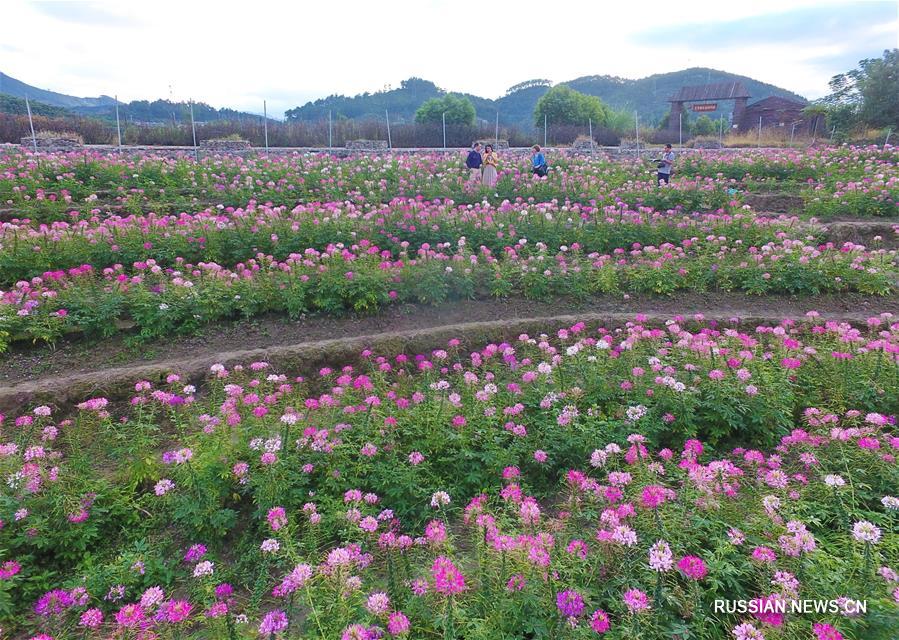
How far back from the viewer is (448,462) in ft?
10.8

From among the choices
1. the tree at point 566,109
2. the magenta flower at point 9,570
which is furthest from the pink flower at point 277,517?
the tree at point 566,109

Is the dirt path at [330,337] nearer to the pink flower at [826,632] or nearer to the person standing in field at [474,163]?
the pink flower at [826,632]

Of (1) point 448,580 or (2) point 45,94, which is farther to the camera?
(2) point 45,94

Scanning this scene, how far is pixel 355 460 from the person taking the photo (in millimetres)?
3166

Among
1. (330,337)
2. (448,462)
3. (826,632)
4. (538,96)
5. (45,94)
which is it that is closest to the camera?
(826,632)

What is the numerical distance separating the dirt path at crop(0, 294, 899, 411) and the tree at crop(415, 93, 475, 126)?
78.0ft

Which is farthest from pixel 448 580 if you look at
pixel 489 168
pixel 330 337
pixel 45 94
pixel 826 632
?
pixel 45 94

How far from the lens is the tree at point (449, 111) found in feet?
92.8

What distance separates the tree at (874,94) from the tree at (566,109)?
13.7 meters

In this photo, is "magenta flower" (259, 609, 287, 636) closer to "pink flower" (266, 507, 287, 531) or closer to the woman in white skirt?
"pink flower" (266, 507, 287, 531)

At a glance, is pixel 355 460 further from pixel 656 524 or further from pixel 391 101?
pixel 391 101

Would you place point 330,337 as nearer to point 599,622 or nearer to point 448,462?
point 448,462

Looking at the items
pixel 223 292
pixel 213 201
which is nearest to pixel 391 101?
pixel 213 201

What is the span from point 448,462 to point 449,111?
2824 cm
